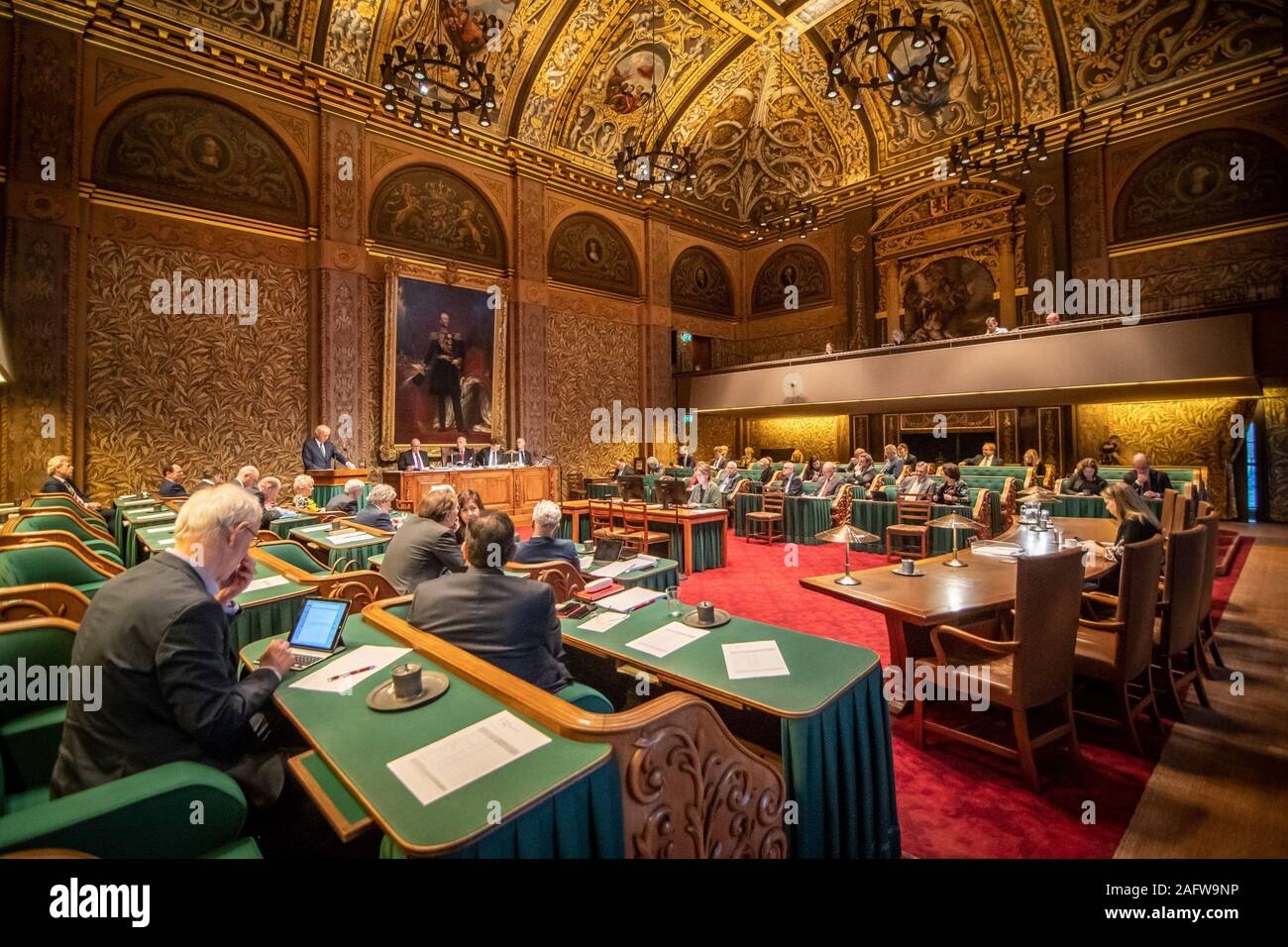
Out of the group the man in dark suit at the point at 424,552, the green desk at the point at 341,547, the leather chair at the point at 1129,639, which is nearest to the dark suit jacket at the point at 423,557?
the man in dark suit at the point at 424,552

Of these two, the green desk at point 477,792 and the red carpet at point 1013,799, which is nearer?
the green desk at point 477,792

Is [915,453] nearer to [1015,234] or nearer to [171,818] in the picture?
[1015,234]

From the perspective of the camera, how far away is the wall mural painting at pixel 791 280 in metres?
15.2

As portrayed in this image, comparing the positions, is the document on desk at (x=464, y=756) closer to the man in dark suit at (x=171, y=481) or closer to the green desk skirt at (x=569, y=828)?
the green desk skirt at (x=569, y=828)

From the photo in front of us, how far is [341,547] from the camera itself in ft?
13.4

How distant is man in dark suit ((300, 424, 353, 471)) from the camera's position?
27.8 feet

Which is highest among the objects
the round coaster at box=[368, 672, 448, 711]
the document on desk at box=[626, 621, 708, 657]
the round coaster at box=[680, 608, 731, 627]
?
the round coaster at box=[368, 672, 448, 711]

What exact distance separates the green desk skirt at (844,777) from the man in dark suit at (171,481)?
27.0 ft

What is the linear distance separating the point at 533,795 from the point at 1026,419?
1301 centimetres

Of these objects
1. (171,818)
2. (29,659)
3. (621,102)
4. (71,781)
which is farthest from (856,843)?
(621,102)

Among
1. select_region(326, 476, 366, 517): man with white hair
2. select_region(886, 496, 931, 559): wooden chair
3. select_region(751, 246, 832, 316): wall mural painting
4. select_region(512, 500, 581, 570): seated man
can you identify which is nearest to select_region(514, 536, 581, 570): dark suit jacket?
select_region(512, 500, 581, 570): seated man

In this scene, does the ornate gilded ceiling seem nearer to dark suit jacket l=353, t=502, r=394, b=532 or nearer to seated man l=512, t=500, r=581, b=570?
dark suit jacket l=353, t=502, r=394, b=532

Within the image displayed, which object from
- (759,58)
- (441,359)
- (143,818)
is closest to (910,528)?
(143,818)

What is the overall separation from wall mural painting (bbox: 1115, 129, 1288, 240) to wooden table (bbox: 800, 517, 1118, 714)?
10585 mm
